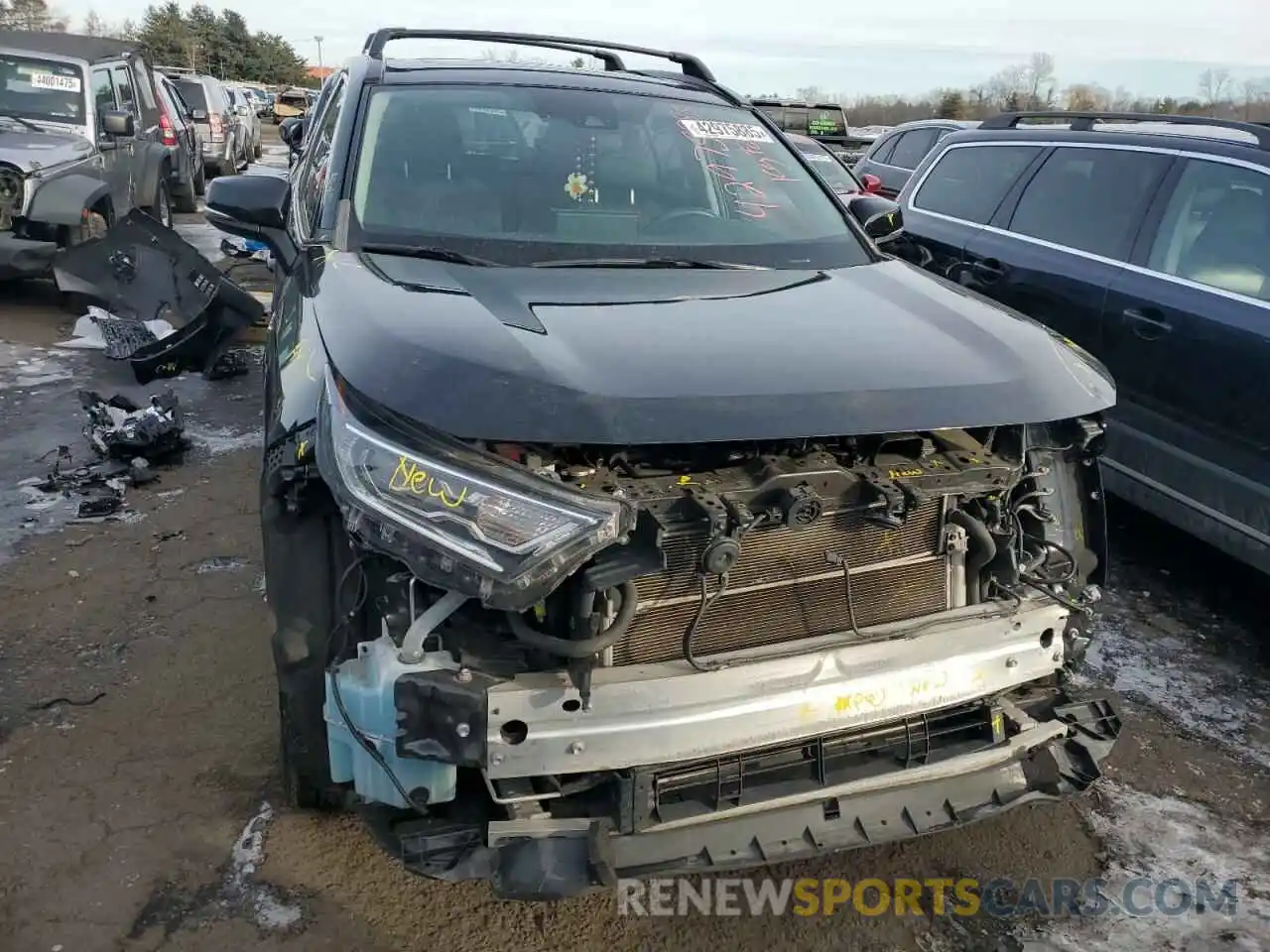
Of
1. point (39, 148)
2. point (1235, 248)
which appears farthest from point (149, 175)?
point (1235, 248)

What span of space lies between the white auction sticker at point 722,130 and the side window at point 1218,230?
183 cm

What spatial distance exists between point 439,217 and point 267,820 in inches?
67.3

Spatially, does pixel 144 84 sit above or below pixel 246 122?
below

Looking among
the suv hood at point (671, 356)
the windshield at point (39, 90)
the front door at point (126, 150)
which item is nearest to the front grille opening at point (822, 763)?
the suv hood at point (671, 356)

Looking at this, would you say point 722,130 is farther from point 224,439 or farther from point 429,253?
point 224,439

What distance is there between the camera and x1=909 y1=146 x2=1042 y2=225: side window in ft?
18.0

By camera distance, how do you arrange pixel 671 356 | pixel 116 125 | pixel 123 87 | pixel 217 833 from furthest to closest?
pixel 123 87 < pixel 116 125 < pixel 217 833 < pixel 671 356

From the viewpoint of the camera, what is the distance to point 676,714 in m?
2.04

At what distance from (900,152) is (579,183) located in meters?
9.58

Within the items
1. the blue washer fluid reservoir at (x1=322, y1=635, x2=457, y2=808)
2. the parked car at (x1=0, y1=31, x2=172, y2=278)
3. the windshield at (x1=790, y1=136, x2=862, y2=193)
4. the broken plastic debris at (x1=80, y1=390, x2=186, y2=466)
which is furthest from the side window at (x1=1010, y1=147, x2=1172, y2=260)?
the parked car at (x1=0, y1=31, x2=172, y2=278)

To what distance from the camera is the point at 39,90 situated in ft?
28.4

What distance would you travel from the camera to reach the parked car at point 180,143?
1191 centimetres

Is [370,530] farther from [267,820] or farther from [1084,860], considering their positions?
[1084,860]

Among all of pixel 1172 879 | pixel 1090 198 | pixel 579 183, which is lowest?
pixel 1172 879
